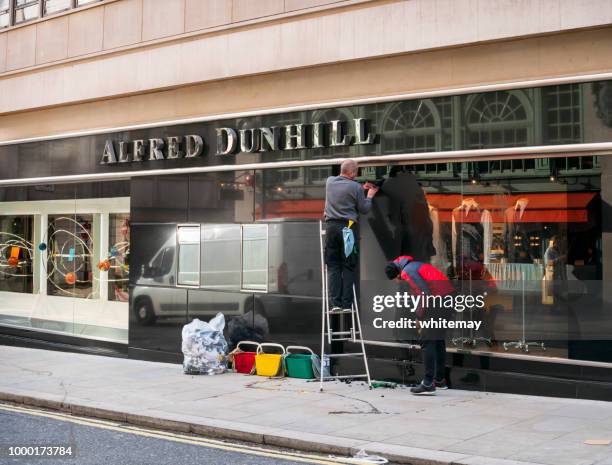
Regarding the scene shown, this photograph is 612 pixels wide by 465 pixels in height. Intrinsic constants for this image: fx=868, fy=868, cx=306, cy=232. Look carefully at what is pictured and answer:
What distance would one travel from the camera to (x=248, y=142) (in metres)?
13.1

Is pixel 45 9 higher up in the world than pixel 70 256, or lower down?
higher up

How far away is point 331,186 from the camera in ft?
36.7

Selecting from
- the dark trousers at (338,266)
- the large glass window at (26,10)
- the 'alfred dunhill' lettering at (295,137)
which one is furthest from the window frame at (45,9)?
the dark trousers at (338,266)

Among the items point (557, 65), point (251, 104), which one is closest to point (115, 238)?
point (251, 104)

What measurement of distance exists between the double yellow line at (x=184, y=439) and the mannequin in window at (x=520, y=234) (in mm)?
4202

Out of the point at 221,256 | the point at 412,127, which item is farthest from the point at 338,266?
the point at 221,256

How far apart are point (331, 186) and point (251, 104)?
2.72 m

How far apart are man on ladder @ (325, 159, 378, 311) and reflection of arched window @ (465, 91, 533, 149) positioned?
5.07 ft

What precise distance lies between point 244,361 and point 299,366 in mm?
968

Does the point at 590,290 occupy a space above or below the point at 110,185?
below

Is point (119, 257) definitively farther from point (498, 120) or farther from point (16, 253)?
point (498, 120)

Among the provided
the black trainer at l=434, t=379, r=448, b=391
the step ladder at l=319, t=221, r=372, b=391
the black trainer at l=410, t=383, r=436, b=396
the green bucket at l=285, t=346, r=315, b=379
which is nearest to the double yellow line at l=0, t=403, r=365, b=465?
the step ladder at l=319, t=221, r=372, b=391

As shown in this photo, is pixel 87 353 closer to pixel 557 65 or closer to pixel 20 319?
pixel 20 319

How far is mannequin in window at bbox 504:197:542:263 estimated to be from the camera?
34.6 ft
